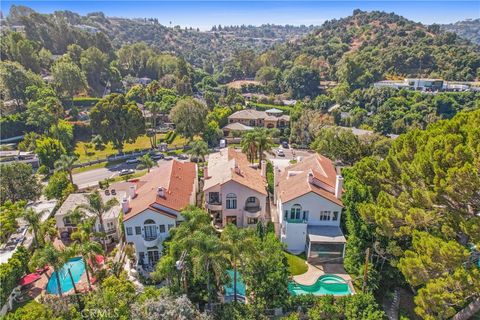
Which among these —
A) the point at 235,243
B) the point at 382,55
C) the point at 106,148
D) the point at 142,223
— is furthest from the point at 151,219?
A: the point at 382,55

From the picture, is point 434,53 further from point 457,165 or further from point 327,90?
point 457,165

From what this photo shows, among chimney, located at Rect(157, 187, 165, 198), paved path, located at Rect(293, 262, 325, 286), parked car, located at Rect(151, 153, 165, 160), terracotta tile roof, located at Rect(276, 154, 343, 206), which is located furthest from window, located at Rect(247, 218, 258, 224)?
parked car, located at Rect(151, 153, 165, 160)

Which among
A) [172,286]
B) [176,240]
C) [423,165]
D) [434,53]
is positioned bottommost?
[172,286]

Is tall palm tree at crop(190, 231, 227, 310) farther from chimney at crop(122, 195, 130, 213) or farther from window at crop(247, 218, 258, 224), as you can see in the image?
window at crop(247, 218, 258, 224)

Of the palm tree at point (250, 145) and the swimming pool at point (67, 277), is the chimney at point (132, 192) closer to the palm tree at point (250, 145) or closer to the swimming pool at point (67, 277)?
the swimming pool at point (67, 277)

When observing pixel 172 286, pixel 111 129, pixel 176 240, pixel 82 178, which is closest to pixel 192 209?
pixel 176 240
